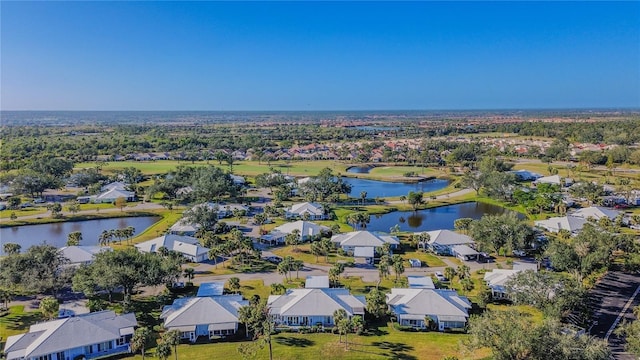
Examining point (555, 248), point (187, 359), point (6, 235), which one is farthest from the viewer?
point (6, 235)

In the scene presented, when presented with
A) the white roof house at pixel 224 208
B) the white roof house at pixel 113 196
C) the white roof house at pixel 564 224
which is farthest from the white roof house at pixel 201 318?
the white roof house at pixel 113 196

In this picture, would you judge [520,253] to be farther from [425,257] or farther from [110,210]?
[110,210]

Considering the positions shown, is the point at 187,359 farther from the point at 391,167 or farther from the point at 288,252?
the point at 391,167

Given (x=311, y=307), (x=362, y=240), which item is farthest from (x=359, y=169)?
(x=311, y=307)

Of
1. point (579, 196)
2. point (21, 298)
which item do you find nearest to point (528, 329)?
point (21, 298)

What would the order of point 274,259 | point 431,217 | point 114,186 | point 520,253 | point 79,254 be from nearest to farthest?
1. point 79,254
2. point 274,259
3. point 520,253
4. point 431,217
5. point 114,186

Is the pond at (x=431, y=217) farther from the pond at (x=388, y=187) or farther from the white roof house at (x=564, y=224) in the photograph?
the pond at (x=388, y=187)
